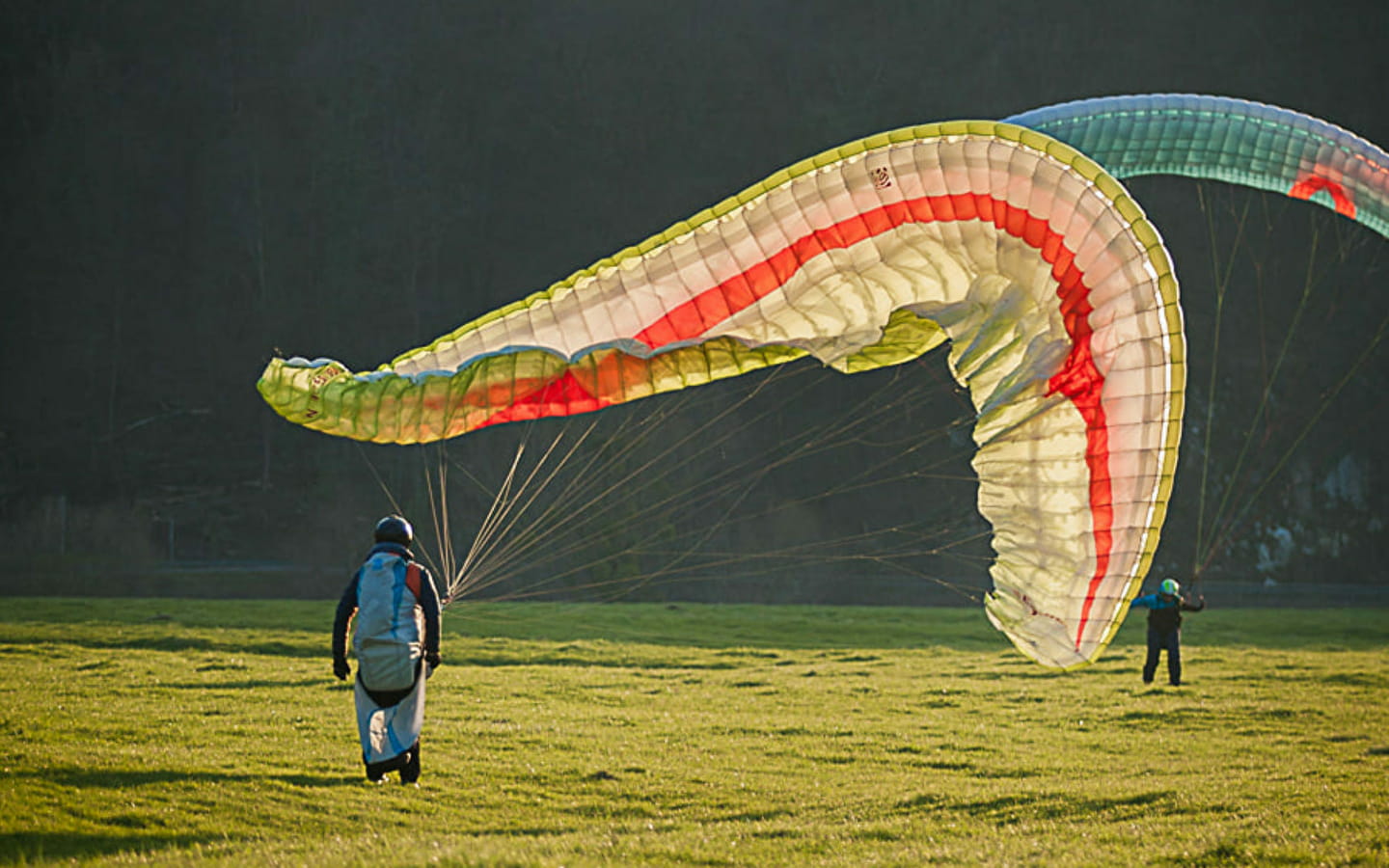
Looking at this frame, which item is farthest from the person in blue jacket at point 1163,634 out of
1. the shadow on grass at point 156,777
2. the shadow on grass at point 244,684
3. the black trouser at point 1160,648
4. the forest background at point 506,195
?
the forest background at point 506,195

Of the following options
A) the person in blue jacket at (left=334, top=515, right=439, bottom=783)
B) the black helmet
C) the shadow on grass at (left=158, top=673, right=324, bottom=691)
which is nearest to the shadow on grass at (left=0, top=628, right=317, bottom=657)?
the shadow on grass at (left=158, top=673, right=324, bottom=691)

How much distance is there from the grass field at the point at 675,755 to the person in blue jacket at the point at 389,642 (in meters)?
0.48

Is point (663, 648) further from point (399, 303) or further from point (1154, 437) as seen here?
point (399, 303)

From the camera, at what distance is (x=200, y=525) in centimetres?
3734

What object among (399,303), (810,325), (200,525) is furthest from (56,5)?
(810,325)

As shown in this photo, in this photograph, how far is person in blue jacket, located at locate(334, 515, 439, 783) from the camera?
6.88 meters

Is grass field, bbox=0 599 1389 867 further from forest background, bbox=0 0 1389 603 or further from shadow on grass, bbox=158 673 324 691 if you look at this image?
forest background, bbox=0 0 1389 603

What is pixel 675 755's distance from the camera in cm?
977

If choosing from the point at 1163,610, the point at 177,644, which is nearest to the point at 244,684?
the point at 177,644

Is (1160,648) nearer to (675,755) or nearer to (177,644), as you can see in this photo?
(675,755)

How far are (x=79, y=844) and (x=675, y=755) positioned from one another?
15.8 feet

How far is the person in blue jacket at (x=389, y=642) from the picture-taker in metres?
6.88

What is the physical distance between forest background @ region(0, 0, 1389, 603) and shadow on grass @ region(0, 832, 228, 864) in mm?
31801

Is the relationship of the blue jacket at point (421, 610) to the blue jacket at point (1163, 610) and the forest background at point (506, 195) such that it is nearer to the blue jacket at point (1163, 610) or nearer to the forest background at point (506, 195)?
the blue jacket at point (1163, 610)
